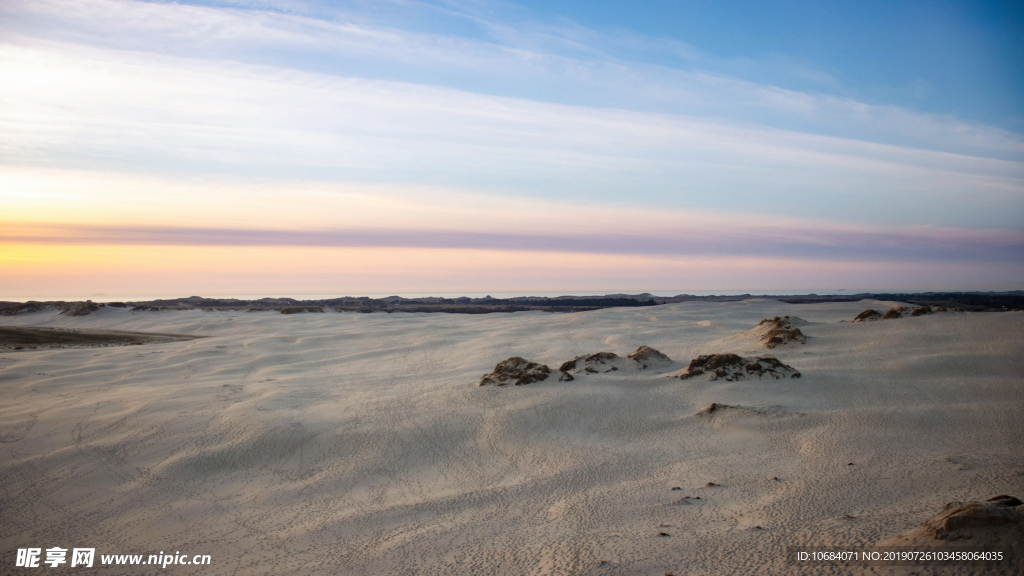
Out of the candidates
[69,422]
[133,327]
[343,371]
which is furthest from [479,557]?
[133,327]

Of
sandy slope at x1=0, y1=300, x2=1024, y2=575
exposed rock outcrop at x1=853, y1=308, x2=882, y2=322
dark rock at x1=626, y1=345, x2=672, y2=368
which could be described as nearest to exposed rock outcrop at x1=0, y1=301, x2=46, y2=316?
sandy slope at x1=0, y1=300, x2=1024, y2=575

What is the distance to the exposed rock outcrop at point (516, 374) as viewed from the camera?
10.4 meters

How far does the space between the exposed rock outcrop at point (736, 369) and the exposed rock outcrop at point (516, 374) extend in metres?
2.64

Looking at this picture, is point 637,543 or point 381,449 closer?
point 637,543

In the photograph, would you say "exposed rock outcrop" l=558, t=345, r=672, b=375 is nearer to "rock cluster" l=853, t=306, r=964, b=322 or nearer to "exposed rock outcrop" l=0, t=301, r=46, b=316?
"rock cluster" l=853, t=306, r=964, b=322

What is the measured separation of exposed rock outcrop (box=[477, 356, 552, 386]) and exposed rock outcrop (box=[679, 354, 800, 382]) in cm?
264

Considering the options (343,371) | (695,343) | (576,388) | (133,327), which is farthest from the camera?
(133,327)

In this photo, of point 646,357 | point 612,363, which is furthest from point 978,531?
point 646,357

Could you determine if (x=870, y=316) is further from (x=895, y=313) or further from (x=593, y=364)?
(x=593, y=364)

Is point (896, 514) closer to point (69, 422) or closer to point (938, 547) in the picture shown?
point (938, 547)

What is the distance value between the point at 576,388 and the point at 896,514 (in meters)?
5.57

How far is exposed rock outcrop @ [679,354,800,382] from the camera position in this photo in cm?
→ 976

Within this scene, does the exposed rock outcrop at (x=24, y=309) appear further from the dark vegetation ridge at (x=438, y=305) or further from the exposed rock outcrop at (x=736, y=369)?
the exposed rock outcrop at (x=736, y=369)

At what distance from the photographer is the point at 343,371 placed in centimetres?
1471
